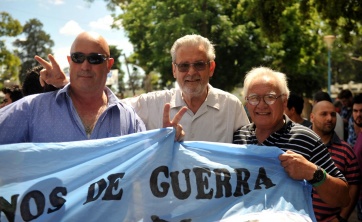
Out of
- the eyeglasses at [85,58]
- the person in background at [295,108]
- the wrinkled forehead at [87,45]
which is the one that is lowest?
the person in background at [295,108]

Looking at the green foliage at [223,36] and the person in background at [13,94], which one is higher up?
the green foliage at [223,36]

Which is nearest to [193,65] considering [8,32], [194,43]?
[194,43]

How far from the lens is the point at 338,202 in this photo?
3.09 metres

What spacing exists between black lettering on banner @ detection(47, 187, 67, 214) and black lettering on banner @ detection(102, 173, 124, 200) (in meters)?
0.25

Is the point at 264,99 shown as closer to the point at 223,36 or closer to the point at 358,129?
the point at 358,129

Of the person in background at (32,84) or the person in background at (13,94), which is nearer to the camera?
the person in background at (32,84)

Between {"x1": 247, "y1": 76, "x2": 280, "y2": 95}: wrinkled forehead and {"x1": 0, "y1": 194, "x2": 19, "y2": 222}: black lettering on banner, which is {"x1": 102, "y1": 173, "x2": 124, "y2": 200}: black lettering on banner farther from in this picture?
{"x1": 247, "y1": 76, "x2": 280, "y2": 95}: wrinkled forehead

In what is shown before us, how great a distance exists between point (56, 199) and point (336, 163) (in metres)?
2.63

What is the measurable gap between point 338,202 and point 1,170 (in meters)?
2.20

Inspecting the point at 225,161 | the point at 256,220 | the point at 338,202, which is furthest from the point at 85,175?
the point at 338,202

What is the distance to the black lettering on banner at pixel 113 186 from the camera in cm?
287

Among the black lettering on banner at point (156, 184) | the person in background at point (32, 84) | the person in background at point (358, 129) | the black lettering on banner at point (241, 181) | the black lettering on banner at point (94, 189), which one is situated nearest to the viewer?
the black lettering on banner at point (94, 189)

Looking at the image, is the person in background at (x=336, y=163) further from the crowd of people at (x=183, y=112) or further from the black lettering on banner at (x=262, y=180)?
the black lettering on banner at (x=262, y=180)

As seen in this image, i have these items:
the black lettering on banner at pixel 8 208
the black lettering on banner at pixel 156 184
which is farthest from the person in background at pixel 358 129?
the black lettering on banner at pixel 8 208
